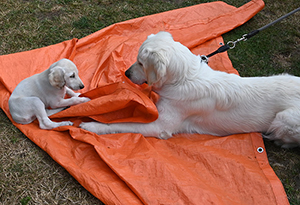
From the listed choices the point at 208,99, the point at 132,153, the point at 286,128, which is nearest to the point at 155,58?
the point at 208,99

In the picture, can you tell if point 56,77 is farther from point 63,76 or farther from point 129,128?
point 129,128

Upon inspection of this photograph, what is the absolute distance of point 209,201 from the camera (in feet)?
8.88

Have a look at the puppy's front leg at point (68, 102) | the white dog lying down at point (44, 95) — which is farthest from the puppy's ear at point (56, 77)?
the puppy's front leg at point (68, 102)

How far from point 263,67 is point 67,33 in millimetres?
3906

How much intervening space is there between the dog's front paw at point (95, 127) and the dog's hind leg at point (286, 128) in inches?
85.8

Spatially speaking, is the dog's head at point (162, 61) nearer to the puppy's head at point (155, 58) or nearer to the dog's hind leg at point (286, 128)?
the puppy's head at point (155, 58)

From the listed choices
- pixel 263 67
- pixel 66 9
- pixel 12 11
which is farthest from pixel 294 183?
pixel 12 11

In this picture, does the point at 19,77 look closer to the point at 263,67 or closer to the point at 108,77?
the point at 108,77

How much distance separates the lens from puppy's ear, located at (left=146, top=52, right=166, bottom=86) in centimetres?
299

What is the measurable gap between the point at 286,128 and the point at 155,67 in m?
1.82

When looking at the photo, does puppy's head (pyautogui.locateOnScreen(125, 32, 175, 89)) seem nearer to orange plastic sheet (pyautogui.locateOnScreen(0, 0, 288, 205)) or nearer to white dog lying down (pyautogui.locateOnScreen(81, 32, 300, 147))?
white dog lying down (pyautogui.locateOnScreen(81, 32, 300, 147))

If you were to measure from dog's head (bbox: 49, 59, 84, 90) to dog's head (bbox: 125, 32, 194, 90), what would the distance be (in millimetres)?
858

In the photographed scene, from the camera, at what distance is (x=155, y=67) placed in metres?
3.05

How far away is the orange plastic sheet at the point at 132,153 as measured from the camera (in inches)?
109
